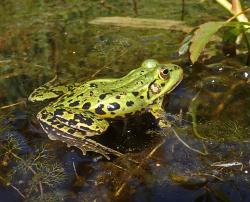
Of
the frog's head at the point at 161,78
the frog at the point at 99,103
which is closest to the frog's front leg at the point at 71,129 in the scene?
the frog at the point at 99,103

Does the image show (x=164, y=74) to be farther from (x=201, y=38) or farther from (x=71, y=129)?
(x=71, y=129)

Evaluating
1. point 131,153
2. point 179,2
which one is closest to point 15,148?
point 131,153

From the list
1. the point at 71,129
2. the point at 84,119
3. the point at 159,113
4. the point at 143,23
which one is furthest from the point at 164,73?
the point at 143,23

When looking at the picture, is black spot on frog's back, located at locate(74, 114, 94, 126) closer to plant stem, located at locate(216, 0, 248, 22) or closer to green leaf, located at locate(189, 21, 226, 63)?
green leaf, located at locate(189, 21, 226, 63)

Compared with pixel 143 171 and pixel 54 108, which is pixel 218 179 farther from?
pixel 54 108

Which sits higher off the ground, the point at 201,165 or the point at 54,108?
the point at 54,108

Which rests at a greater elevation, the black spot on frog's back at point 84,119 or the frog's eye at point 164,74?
the frog's eye at point 164,74

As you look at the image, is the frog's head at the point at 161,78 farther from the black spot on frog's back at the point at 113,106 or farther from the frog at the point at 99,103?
the black spot on frog's back at the point at 113,106
